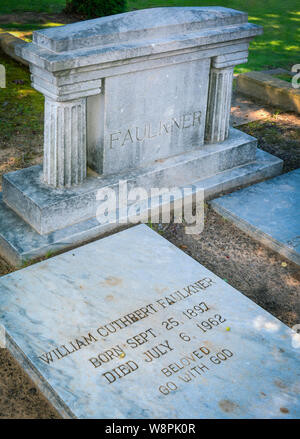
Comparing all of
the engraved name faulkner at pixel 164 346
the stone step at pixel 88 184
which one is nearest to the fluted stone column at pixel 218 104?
the stone step at pixel 88 184

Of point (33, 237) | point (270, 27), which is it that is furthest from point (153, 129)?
point (270, 27)

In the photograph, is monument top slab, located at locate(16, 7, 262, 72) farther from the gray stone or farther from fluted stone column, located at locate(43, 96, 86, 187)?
fluted stone column, located at locate(43, 96, 86, 187)

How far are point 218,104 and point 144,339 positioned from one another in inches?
111

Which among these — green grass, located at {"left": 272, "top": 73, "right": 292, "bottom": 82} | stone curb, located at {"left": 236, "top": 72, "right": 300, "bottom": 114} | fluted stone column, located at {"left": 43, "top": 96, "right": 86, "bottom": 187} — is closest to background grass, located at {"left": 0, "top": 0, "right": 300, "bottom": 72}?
green grass, located at {"left": 272, "top": 73, "right": 292, "bottom": 82}

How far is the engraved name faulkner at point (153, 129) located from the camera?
199 inches

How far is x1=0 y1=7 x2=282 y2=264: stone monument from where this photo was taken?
4.54 meters

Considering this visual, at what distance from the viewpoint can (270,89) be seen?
320 inches

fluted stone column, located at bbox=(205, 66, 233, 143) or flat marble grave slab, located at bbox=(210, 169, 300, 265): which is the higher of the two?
fluted stone column, located at bbox=(205, 66, 233, 143)

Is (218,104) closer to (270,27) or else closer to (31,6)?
(270,27)

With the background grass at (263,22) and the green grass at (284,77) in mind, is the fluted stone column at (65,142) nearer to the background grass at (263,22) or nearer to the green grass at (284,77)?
the green grass at (284,77)

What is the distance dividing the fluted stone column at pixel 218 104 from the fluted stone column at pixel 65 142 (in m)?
1.55

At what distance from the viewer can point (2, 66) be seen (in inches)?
336

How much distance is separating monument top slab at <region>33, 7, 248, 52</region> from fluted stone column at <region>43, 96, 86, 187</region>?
0.46 metres

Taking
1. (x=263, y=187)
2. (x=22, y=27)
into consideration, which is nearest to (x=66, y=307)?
(x=263, y=187)
